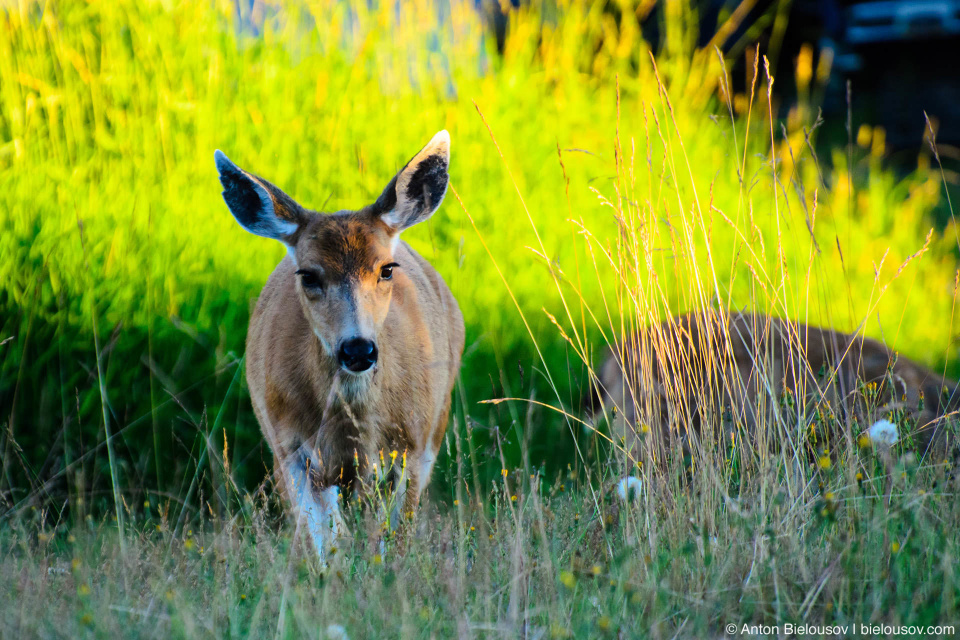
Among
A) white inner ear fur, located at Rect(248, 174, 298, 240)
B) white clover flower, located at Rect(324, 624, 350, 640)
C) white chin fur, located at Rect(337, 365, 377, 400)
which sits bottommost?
white clover flower, located at Rect(324, 624, 350, 640)

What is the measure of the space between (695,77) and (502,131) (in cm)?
197

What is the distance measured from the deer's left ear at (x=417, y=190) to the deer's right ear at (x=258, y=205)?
38 centimetres

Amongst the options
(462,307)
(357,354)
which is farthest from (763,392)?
(462,307)

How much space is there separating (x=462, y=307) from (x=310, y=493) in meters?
2.03

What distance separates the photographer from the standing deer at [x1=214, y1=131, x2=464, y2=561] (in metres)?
3.75

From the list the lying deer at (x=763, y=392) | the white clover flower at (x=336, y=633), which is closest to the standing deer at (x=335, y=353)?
the lying deer at (x=763, y=392)

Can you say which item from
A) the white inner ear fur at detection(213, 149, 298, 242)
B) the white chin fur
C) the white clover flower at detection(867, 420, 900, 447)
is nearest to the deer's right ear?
the white inner ear fur at detection(213, 149, 298, 242)

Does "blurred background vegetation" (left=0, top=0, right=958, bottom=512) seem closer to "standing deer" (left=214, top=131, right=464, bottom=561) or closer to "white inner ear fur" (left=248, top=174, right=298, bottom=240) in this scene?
"standing deer" (left=214, top=131, right=464, bottom=561)

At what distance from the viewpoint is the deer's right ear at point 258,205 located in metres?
3.79

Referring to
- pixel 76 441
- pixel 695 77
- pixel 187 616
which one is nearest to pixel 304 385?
pixel 76 441

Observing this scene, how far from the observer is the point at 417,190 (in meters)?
4.08

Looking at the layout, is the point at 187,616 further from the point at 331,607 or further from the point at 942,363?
the point at 942,363

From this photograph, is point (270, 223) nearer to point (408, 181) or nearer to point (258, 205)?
point (258, 205)

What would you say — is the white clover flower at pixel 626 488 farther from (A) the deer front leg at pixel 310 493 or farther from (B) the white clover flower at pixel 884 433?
(A) the deer front leg at pixel 310 493
